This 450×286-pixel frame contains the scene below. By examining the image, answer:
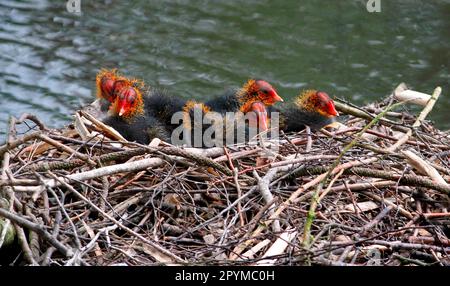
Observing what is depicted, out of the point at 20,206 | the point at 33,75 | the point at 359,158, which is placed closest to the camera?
the point at 20,206

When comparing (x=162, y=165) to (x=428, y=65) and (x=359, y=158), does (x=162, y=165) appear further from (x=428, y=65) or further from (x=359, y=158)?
(x=428, y=65)

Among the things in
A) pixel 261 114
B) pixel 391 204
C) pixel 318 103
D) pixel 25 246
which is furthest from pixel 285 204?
pixel 318 103

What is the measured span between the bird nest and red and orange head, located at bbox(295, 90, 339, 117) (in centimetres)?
76

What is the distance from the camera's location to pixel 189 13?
382 inches

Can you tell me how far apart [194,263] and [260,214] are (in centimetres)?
47

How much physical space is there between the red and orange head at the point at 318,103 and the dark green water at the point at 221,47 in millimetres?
3267

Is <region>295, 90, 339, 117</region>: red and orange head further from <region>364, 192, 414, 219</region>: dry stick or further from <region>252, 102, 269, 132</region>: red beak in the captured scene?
<region>364, 192, 414, 219</region>: dry stick

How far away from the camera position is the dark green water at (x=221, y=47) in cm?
869

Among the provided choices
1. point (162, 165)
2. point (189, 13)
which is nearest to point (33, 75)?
point (189, 13)

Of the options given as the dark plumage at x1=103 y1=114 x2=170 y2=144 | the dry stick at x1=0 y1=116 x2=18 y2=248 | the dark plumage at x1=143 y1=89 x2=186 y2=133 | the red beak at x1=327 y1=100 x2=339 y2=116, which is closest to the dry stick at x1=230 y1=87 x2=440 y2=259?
the dry stick at x1=0 y1=116 x2=18 y2=248

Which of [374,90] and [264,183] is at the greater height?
[264,183]

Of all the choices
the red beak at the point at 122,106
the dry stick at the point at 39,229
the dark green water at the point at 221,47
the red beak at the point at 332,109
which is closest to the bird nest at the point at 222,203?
the dry stick at the point at 39,229

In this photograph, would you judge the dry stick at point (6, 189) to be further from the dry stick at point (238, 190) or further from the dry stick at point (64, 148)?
the dry stick at point (238, 190)

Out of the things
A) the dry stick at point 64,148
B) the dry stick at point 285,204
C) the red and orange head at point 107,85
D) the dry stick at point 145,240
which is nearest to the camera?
the dry stick at point 145,240
